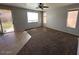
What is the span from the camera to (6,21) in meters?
1.19

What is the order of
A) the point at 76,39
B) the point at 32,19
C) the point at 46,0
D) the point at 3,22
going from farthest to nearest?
the point at 32,19 → the point at 76,39 → the point at 3,22 → the point at 46,0

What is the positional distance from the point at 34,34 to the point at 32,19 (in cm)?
28

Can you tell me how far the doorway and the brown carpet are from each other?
A: 13.2 inches

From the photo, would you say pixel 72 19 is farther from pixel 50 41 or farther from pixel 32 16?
pixel 32 16

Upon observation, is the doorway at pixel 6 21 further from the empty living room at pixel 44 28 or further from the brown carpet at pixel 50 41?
the brown carpet at pixel 50 41

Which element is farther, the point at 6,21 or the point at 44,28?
the point at 44,28

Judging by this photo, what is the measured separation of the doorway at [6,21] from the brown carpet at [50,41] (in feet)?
1.10

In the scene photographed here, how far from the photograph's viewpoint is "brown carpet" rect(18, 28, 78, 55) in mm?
1339

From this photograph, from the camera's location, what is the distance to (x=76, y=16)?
116 cm

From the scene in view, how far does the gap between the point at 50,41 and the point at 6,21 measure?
2.56 ft

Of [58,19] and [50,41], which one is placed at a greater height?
[58,19]

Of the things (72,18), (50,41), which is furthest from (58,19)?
(50,41)

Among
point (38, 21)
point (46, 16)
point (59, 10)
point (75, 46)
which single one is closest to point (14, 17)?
point (38, 21)
